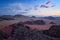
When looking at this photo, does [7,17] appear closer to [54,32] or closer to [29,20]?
[29,20]

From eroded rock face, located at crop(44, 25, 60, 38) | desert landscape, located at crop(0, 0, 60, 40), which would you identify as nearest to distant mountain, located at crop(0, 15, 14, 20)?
desert landscape, located at crop(0, 0, 60, 40)

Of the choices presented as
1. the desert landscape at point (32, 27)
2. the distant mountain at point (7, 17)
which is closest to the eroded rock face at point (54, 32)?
the desert landscape at point (32, 27)

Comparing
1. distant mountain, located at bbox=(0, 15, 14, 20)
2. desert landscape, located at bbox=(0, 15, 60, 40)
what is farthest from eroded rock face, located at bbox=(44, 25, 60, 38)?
distant mountain, located at bbox=(0, 15, 14, 20)

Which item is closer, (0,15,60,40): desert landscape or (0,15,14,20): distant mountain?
(0,15,60,40): desert landscape

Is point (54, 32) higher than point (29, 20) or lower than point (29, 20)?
lower

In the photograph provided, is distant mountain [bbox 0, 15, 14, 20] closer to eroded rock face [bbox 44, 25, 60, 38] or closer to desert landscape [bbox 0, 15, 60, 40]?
desert landscape [bbox 0, 15, 60, 40]

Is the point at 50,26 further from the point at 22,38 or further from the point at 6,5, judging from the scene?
the point at 6,5

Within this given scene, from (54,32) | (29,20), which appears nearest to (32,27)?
(29,20)

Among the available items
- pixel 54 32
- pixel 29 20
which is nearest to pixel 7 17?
pixel 29 20

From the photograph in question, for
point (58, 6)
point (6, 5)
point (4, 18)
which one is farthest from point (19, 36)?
point (58, 6)

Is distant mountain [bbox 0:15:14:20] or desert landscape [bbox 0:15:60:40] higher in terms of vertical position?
distant mountain [bbox 0:15:14:20]

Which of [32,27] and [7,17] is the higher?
[7,17]

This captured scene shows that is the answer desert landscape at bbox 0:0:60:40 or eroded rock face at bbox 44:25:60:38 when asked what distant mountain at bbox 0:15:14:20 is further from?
eroded rock face at bbox 44:25:60:38

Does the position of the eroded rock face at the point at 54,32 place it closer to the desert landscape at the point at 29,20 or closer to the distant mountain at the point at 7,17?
the desert landscape at the point at 29,20
